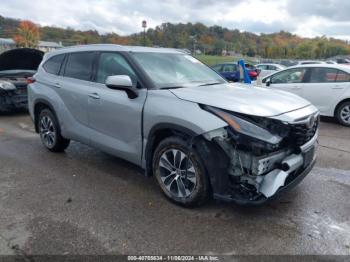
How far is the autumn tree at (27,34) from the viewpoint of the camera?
83.4m

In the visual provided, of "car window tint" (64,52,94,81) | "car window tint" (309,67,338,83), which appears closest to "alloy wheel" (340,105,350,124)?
"car window tint" (309,67,338,83)

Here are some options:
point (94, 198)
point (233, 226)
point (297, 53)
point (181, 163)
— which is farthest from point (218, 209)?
point (297, 53)

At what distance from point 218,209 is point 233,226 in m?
0.35

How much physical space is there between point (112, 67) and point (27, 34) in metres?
95.5

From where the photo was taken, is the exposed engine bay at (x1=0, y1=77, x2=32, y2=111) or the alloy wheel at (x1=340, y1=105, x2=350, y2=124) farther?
the exposed engine bay at (x1=0, y1=77, x2=32, y2=111)

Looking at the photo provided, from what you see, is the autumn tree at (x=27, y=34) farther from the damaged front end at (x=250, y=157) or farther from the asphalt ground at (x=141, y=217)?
the damaged front end at (x=250, y=157)

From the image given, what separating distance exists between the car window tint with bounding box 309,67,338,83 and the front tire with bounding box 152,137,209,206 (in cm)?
615

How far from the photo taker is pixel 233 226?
3117 millimetres

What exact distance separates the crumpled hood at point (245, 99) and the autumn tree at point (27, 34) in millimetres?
88849

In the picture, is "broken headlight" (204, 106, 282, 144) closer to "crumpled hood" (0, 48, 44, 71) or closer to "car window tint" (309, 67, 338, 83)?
"car window tint" (309, 67, 338, 83)

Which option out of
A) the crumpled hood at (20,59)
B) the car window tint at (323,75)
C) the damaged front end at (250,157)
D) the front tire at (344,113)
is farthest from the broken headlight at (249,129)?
the crumpled hood at (20,59)

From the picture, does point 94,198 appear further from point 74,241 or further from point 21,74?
point 21,74

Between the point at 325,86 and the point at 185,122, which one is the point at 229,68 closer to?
the point at 325,86

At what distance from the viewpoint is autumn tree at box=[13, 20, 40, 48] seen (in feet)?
274
